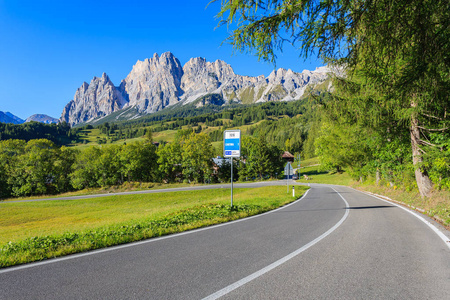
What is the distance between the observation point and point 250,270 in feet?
13.1

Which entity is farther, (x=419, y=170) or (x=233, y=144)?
(x=419, y=170)

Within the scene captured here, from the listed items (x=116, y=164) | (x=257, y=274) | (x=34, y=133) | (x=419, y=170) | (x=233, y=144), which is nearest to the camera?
(x=257, y=274)

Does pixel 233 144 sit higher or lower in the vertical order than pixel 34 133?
lower

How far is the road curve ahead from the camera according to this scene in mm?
3219

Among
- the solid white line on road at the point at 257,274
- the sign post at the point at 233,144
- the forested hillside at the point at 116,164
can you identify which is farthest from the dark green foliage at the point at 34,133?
the solid white line on road at the point at 257,274

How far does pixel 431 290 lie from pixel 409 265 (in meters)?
1.06

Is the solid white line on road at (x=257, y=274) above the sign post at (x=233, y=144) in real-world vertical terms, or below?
below

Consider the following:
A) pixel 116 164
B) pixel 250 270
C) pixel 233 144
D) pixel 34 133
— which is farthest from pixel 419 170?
pixel 34 133

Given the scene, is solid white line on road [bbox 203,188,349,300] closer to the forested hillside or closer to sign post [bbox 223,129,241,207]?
sign post [bbox 223,129,241,207]

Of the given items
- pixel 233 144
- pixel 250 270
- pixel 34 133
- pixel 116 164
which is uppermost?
pixel 34 133

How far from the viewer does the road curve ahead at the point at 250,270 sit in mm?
3219

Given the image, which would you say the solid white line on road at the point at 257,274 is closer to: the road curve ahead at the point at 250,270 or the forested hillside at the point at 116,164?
the road curve ahead at the point at 250,270

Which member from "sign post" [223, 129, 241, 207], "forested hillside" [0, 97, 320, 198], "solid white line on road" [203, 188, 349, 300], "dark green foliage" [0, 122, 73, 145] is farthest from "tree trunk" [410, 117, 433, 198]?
"dark green foliage" [0, 122, 73, 145]

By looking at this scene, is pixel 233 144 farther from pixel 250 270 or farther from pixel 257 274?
pixel 257 274
